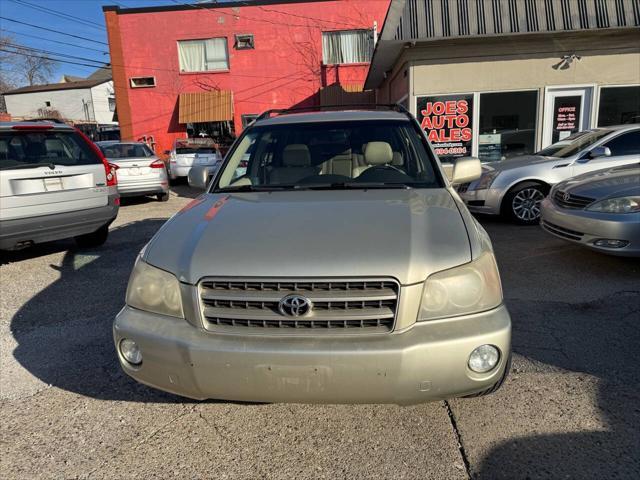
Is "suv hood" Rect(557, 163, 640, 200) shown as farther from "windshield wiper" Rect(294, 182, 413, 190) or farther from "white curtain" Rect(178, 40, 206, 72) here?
"white curtain" Rect(178, 40, 206, 72)

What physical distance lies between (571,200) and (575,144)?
2916 millimetres

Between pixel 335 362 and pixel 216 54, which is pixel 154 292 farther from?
pixel 216 54

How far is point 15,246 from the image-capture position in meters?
5.41

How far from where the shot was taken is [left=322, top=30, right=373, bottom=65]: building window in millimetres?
19688

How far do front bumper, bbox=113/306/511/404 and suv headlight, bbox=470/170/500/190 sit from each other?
589cm

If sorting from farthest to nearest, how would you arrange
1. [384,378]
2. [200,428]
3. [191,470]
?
[200,428]
[191,470]
[384,378]

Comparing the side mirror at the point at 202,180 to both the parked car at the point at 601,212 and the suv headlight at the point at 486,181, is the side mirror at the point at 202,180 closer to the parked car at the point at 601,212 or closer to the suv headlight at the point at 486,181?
the parked car at the point at 601,212

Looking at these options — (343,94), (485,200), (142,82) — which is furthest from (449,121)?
(142,82)

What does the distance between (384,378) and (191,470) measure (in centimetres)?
108

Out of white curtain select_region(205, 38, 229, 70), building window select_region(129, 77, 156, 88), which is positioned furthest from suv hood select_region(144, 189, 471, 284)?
building window select_region(129, 77, 156, 88)

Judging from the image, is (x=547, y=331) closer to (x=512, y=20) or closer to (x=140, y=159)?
(x=512, y=20)

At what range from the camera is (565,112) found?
10617mm

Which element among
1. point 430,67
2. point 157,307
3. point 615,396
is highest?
point 430,67

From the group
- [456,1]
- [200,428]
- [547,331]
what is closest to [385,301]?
[200,428]
